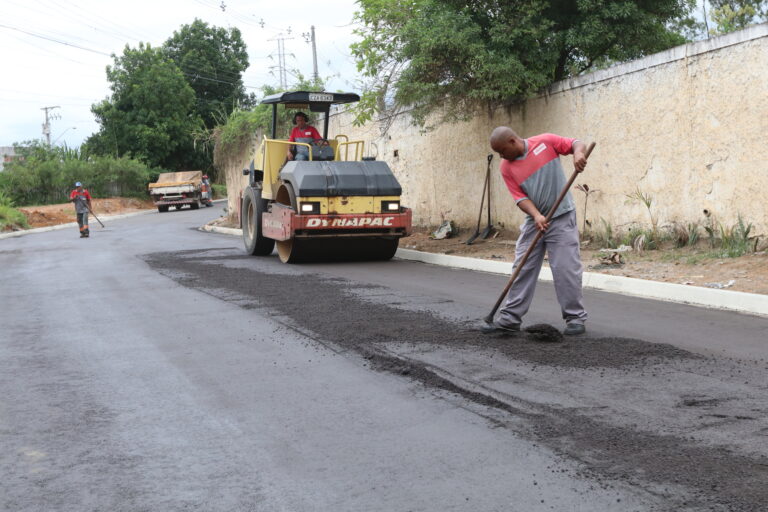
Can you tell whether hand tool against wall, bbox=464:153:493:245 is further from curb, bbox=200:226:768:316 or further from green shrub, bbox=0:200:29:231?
green shrub, bbox=0:200:29:231

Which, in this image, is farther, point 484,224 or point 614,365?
point 484,224

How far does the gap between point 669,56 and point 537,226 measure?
6.88m

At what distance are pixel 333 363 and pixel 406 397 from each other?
3.75ft

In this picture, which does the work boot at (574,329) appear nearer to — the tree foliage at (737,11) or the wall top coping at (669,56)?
the wall top coping at (669,56)

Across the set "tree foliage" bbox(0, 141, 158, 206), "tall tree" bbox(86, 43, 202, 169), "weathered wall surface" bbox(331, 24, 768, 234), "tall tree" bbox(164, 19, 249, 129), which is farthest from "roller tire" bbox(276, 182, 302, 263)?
"tall tree" bbox(164, 19, 249, 129)

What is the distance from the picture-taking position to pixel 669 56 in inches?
487

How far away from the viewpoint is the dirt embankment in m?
38.6

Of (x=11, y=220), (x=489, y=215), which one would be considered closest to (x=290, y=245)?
(x=489, y=215)

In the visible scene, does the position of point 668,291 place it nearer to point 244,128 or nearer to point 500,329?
point 500,329

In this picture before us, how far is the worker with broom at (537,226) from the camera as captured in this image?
6844 mm

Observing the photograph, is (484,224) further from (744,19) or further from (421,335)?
(744,19)

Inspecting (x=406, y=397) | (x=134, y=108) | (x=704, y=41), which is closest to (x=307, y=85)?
(x=704, y=41)

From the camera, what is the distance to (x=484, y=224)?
17078mm

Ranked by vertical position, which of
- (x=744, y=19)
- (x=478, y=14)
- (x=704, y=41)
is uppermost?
(x=744, y=19)
